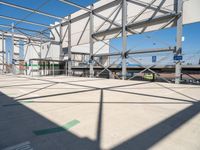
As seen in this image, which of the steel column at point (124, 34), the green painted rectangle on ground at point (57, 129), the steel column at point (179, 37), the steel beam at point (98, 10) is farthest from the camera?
the steel beam at point (98, 10)

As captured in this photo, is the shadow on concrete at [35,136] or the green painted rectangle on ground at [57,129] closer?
the shadow on concrete at [35,136]

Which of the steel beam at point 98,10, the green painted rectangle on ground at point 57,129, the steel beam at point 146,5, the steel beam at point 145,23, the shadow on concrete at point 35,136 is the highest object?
the steel beam at point 98,10

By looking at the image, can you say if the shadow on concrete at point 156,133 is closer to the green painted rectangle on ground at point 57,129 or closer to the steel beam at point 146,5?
the green painted rectangle on ground at point 57,129

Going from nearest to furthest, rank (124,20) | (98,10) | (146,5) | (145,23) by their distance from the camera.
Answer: (146,5) → (145,23) → (124,20) → (98,10)

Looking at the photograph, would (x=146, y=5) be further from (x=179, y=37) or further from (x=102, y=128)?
(x=102, y=128)

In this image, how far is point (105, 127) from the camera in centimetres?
240

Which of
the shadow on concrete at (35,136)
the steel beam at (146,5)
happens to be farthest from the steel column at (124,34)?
the shadow on concrete at (35,136)

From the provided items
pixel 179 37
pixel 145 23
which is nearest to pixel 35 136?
pixel 179 37

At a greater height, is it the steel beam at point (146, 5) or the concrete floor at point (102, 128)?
the steel beam at point (146, 5)

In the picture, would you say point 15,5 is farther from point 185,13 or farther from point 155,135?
point 155,135

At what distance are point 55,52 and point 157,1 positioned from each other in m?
12.8

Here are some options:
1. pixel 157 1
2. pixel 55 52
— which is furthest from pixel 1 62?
pixel 157 1

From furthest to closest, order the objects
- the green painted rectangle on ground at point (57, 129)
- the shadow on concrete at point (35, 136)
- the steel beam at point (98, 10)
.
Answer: the steel beam at point (98, 10), the green painted rectangle on ground at point (57, 129), the shadow on concrete at point (35, 136)

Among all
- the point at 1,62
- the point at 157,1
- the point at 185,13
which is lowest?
the point at 1,62
